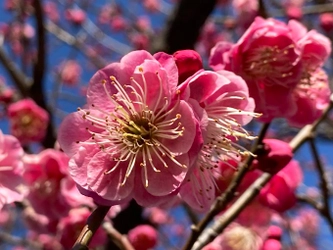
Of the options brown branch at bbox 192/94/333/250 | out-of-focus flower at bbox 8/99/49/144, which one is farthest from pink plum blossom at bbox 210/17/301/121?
out-of-focus flower at bbox 8/99/49/144

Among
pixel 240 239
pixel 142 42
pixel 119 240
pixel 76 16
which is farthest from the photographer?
pixel 76 16

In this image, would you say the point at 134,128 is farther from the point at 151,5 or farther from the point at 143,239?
the point at 151,5

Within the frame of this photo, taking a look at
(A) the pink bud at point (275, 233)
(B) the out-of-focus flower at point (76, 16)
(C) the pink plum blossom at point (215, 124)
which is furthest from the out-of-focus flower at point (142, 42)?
(C) the pink plum blossom at point (215, 124)

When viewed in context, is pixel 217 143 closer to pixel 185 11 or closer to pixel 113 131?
pixel 113 131

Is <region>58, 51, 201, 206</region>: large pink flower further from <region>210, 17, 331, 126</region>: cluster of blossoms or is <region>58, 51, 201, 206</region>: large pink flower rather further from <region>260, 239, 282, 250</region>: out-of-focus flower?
<region>260, 239, 282, 250</region>: out-of-focus flower

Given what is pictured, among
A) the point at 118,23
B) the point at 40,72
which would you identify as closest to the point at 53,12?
the point at 118,23
